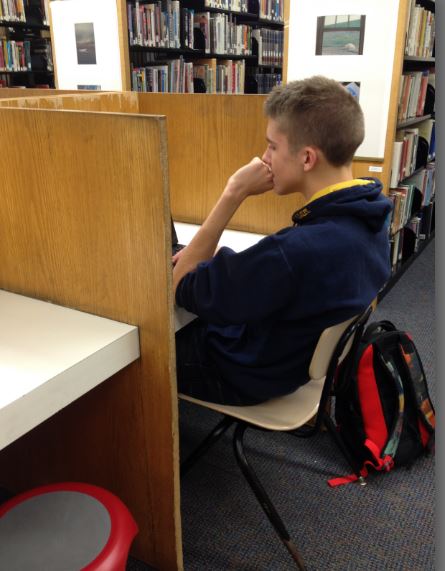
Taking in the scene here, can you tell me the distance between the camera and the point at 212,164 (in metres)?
1.73

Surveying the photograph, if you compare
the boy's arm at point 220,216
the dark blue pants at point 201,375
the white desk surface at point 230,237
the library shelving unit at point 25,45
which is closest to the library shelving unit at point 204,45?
the library shelving unit at point 25,45

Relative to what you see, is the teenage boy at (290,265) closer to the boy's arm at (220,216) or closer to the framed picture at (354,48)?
the boy's arm at (220,216)

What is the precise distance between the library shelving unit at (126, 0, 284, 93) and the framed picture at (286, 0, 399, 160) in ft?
4.21

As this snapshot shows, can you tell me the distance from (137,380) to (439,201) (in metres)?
0.92

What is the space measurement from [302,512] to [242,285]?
83cm

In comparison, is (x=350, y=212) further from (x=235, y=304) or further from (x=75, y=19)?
(x=75, y=19)

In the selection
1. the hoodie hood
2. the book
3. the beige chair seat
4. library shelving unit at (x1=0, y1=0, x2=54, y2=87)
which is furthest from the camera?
library shelving unit at (x1=0, y1=0, x2=54, y2=87)

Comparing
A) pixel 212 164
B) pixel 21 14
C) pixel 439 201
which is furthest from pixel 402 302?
pixel 21 14

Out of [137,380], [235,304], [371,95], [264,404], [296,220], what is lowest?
[264,404]

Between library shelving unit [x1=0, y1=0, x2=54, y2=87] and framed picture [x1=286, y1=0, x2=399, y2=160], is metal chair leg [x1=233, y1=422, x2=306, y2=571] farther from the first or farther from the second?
library shelving unit [x1=0, y1=0, x2=54, y2=87]

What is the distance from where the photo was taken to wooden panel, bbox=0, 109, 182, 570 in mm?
957

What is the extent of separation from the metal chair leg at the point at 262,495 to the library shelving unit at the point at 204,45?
284 cm

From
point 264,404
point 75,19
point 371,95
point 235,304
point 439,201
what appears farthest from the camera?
point 75,19

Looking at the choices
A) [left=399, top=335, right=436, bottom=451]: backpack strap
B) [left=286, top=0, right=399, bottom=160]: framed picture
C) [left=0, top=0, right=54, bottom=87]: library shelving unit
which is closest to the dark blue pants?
[left=399, top=335, right=436, bottom=451]: backpack strap
